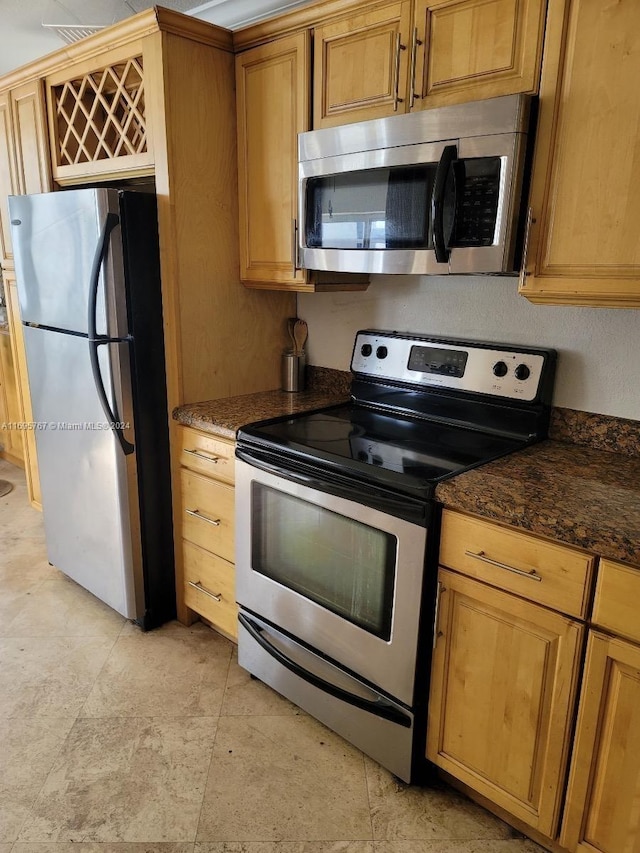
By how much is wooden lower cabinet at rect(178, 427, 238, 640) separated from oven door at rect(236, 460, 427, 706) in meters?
0.13

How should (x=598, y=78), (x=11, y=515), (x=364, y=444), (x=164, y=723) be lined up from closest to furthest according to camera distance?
(x=598, y=78), (x=364, y=444), (x=164, y=723), (x=11, y=515)

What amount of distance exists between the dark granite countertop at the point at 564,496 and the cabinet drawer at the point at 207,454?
0.85 m

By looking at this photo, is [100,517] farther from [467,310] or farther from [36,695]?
[467,310]

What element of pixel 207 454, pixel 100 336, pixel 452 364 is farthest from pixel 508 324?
Answer: pixel 100 336

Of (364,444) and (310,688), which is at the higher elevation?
(364,444)

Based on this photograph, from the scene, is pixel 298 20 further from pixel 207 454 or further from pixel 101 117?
pixel 207 454

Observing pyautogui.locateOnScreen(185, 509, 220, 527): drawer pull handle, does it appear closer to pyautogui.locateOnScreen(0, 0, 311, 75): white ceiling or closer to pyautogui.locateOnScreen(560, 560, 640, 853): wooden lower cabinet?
pyautogui.locateOnScreen(560, 560, 640, 853): wooden lower cabinet

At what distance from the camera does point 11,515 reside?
353 centimetres

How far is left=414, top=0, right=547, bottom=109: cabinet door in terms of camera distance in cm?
148

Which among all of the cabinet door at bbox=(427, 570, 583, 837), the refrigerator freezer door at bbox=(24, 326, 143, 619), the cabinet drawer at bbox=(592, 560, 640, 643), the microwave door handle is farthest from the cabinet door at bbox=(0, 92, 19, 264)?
the cabinet drawer at bbox=(592, 560, 640, 643)

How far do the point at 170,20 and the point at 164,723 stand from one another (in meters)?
2.26

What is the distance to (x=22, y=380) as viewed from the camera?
10.9 ft

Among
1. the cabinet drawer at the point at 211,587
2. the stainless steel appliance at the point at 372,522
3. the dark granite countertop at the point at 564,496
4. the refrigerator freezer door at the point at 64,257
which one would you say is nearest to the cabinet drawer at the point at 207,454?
the stainless steel appliance at the point at 372,522

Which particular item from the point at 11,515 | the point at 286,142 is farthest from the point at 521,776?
the point at 11,515
